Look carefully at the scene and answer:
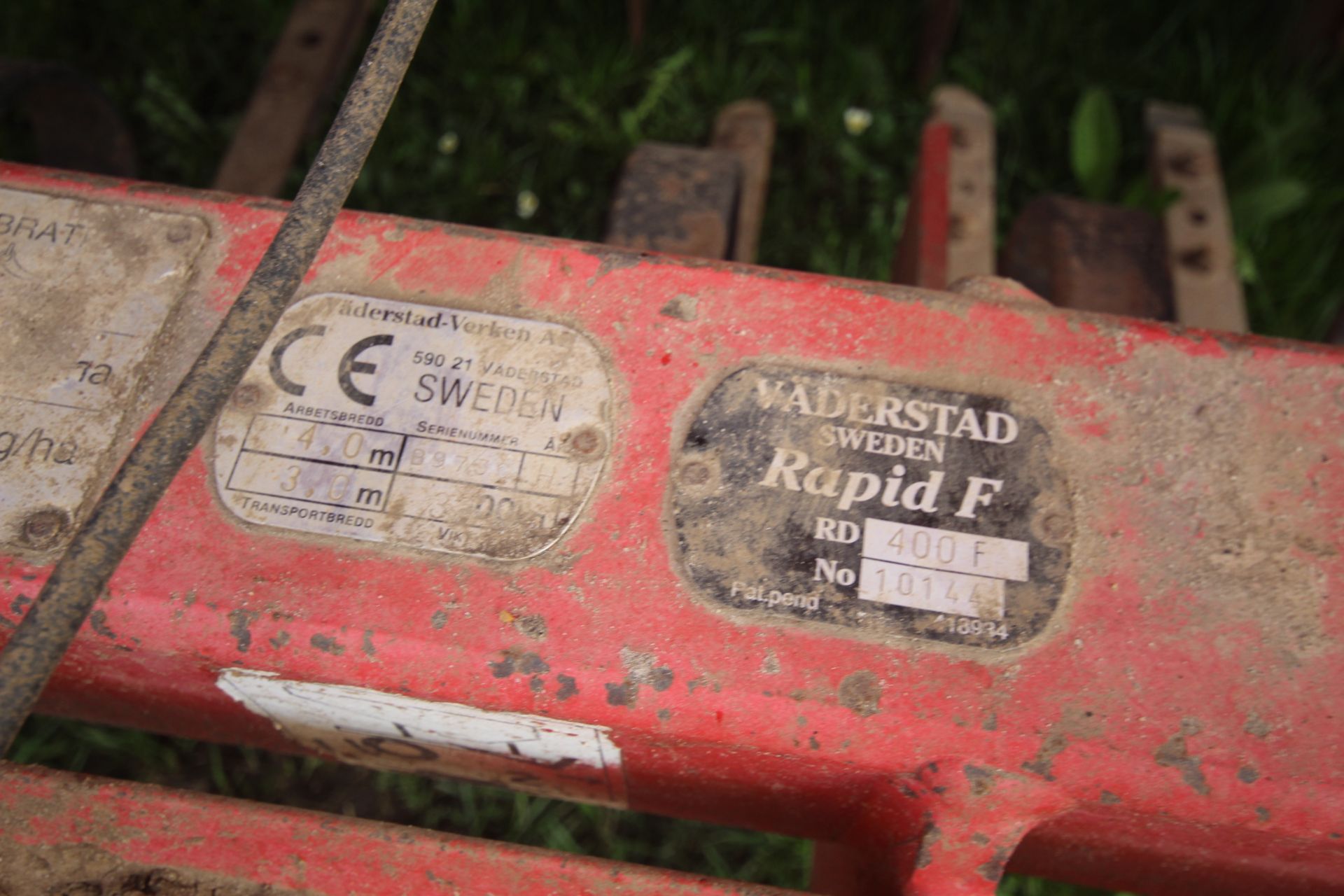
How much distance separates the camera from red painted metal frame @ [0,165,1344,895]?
2.39 feet

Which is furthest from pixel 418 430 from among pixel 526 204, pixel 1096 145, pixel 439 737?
pixel 1096 145

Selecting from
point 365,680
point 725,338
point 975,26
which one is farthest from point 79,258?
point 975,26

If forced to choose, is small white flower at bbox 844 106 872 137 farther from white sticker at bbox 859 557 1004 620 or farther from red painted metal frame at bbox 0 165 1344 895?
white sticker at bbox 859 557 1004 620

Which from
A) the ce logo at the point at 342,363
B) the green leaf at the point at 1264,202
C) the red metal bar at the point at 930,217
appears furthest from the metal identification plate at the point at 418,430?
the green leaf at the point at 1264,202

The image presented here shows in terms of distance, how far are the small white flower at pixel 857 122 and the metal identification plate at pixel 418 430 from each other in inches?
56.3

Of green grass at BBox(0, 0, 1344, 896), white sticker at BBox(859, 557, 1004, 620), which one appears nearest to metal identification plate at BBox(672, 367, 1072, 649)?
white sticker at BBox(859, 557, 1004, 620)

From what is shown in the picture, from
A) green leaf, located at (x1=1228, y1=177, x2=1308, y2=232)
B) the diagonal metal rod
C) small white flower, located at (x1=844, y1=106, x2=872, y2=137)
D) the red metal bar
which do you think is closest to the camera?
the diagonal metal rod

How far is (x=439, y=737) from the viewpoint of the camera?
2.78 feet

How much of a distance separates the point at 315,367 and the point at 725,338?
0.37 metres

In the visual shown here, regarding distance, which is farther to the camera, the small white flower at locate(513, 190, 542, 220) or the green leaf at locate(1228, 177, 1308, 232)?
the small white flower at locate(513, 190, 542, 220)

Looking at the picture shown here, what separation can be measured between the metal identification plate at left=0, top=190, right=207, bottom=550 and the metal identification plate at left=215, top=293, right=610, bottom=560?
11 cm

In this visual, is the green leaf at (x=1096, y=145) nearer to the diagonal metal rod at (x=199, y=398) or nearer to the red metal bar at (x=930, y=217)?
the red metal bar at (x=930, y=217)

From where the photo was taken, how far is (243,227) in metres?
0.87

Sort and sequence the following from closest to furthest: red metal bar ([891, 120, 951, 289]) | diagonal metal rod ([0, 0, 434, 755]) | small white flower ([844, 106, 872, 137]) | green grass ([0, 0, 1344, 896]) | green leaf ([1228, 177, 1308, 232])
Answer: diagonal metal rod ([0, 0, 434, 755]) → red metal bar ([891, 120, 951, 289]) → green leaf ([1228, 177, 1308, 232]) → green grass ([0, 0, 1344, 896]) → small white flower ([844, 106, 872, 137])
